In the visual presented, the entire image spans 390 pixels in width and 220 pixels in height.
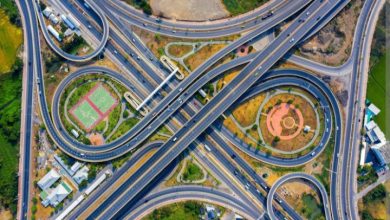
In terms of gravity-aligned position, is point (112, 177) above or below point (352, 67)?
above

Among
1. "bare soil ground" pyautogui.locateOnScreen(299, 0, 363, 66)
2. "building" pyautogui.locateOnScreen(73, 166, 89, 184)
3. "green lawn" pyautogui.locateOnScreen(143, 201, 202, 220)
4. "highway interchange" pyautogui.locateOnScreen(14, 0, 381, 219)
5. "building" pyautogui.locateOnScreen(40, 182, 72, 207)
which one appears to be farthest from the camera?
"bare soil ground" pyautogui.locateOnScreen(299, 0, 363, 66)

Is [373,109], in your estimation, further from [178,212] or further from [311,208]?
[178,212]

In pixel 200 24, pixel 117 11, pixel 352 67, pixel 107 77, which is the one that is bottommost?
pixel 352 67

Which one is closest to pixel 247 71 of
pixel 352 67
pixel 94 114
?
pixel 352 67

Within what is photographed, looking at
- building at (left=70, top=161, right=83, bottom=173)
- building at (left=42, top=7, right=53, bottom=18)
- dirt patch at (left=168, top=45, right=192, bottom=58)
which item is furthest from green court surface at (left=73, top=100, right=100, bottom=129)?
dirt patch at (left=168, top=45, right=192, bottom=58)

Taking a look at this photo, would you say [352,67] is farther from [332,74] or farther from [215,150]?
[215,150]

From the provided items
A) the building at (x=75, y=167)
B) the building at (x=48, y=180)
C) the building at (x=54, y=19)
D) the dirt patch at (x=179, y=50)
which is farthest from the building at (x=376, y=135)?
the building at (x=54, y=19)

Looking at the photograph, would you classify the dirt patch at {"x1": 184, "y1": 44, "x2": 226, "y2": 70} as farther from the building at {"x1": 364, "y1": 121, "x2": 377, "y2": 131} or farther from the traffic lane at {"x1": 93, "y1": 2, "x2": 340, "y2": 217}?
the building at {"x1": 364, "y1": 121, "x2": 377, "y2": 131}

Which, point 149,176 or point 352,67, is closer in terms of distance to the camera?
point 149,176
